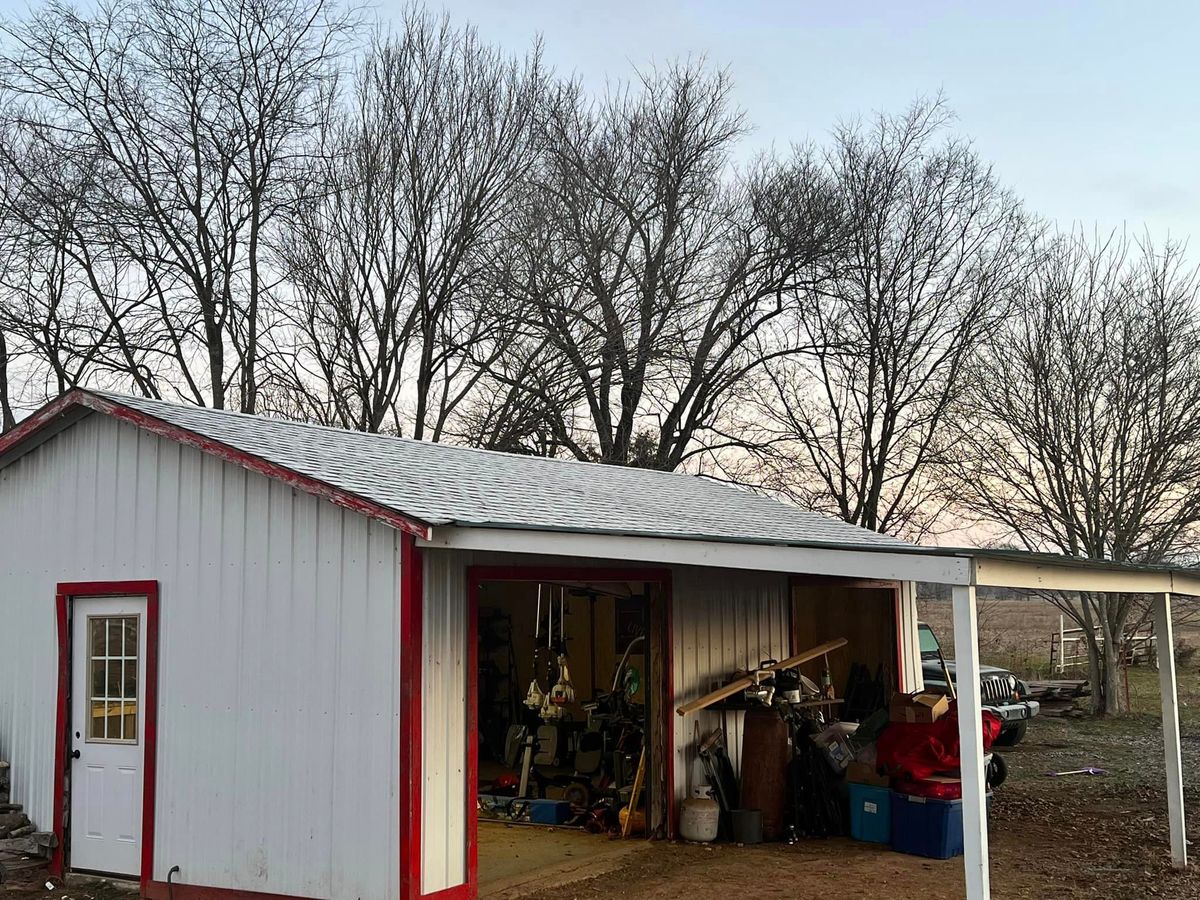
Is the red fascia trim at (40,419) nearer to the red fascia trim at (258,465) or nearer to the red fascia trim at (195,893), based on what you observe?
the red fascia trim at (258,465)

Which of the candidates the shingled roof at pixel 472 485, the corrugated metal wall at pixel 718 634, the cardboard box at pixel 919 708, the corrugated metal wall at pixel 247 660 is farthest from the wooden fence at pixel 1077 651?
the corrugated metal wall at pixel 247 660

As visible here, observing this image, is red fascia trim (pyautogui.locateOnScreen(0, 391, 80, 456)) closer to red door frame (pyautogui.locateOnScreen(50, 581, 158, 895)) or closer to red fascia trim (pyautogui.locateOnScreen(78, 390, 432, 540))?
red fascia trim (pyautogui.locateOnScreen(78, 390, 432, 540))

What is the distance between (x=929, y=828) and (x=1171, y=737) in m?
2.02

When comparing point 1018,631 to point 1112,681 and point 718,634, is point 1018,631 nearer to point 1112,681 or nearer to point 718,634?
point 1112,681

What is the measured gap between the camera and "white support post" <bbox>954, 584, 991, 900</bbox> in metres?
6.09

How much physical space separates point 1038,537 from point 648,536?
572 inches

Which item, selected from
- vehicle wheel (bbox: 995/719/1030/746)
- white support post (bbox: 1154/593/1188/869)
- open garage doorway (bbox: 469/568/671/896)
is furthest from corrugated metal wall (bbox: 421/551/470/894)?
vehicle wheel (bbox: 995/719/1030/746)

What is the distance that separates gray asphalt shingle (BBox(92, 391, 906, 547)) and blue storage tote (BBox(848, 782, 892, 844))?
83.9 inches

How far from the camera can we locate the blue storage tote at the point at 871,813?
9867 mm

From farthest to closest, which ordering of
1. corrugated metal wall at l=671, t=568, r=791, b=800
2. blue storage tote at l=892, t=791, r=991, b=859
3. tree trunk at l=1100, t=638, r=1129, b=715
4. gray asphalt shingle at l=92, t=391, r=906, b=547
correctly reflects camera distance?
tree trunk at l=1100, t=638, r=1129, b=715 → corrugated metal wall at l=671, t=568, r=791, b=800 → blue storage tote at l=892, t=791, r=991, b=859 → gray asphalt shingle at l=92, t=391, r=906, b=547

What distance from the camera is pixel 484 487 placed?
375 inches

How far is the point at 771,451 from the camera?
2416 centimetres

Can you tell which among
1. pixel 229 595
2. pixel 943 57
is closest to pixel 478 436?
pixel 943 57

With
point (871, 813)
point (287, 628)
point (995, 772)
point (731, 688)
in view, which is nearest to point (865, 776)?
point (871, 813)
